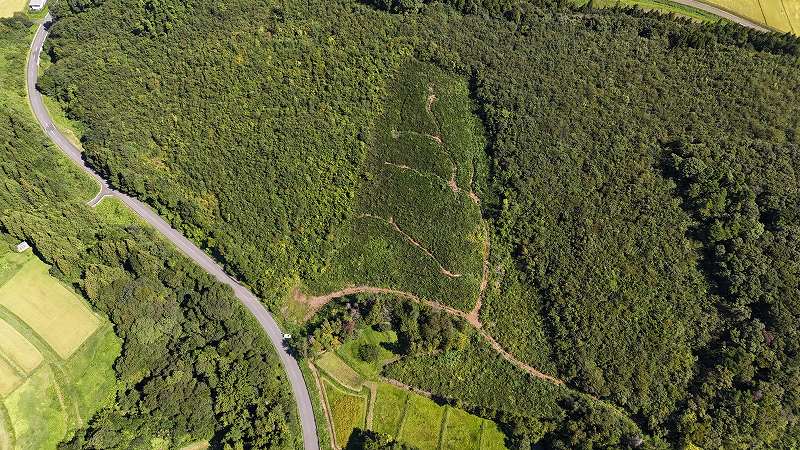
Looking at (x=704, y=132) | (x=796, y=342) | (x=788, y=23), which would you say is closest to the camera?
(x=796, y=342)

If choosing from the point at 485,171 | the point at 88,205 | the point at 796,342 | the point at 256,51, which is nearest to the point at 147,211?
the point at 88,205

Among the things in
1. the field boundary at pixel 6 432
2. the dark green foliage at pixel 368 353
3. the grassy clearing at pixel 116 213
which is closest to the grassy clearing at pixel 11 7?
the grassy clearing at pixel 116 213

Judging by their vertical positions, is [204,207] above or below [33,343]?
above

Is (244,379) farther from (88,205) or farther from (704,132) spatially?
(704,132)

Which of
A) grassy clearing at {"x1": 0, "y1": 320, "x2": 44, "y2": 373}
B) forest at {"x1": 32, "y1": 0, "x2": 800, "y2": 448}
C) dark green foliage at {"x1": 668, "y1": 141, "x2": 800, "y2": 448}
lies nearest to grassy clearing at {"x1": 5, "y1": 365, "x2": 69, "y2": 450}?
grassy clearing at {"x1": 0, "y1": 320, "x2": 44, "y2": 373}

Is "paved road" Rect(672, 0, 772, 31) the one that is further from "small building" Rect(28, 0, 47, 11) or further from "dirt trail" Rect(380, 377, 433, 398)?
"small building" Rect(28, 0, 47, 11)

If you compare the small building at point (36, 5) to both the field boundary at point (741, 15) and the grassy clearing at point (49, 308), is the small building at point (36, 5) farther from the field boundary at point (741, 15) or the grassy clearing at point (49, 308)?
the field boundary at point (741, 15)

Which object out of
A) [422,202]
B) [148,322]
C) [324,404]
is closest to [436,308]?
[422,202]
